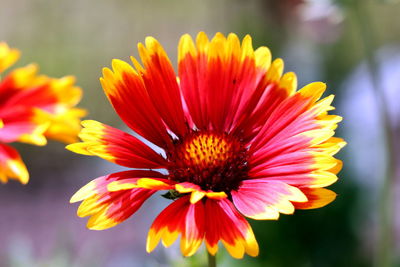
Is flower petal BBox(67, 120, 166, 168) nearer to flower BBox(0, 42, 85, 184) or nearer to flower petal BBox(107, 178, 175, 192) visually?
flower petal BBox(107, 178, 175, 192)

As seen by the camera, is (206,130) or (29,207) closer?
(206,130)

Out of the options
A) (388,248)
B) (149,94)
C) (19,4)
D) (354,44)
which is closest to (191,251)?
(149,94)

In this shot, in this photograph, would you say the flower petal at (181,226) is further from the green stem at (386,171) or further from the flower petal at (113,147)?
the green stem at (386,171)

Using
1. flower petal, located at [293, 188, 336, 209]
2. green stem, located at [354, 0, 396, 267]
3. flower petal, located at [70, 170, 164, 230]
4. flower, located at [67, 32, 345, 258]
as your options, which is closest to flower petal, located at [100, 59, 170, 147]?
flower, located at [67, 32, 345, 258]

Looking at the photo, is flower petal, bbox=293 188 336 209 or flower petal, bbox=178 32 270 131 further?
flower petal, bbox=178 32 270 131

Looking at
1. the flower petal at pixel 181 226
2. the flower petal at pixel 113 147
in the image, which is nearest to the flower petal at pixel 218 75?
the flower petal at pixel 113 147

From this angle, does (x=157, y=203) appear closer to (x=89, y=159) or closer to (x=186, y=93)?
(x=186, y=93)
